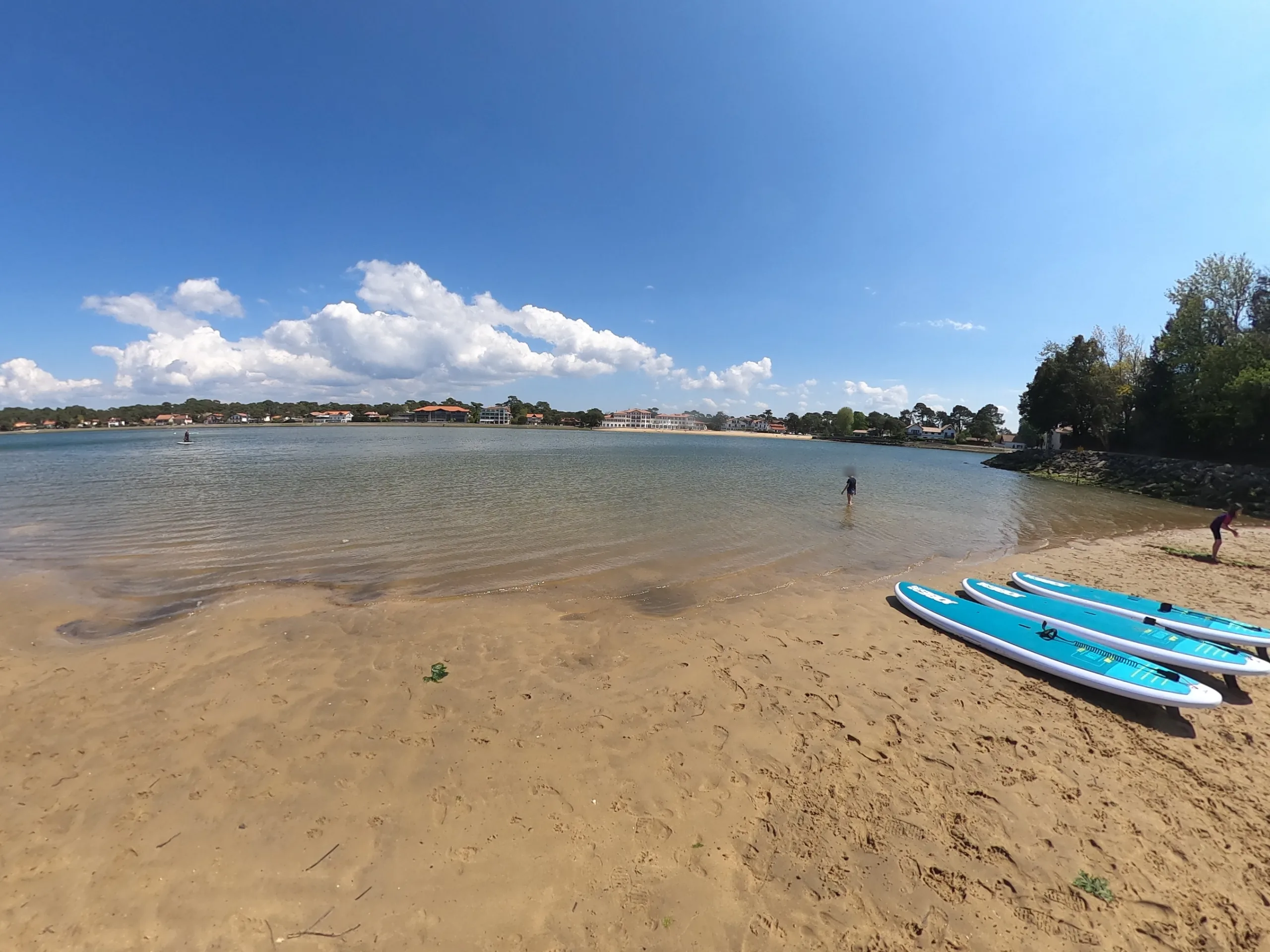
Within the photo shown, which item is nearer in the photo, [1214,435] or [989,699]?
[989,699]

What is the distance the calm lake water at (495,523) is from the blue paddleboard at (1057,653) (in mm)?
2642

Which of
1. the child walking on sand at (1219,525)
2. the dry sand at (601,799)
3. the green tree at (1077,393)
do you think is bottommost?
the dry sand at (601,799)

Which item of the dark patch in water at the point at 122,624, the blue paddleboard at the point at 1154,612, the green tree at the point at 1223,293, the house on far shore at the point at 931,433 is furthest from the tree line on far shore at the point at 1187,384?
the house on far shore at the point at 931,433

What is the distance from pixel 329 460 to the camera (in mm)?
39000

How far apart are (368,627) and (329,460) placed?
3762cm

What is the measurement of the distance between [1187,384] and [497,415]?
17713 centimetres

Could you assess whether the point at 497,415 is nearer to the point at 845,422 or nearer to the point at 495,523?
the point at 845,422

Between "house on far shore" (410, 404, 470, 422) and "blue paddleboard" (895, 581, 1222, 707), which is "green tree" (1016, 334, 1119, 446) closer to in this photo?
"blue paddleboard" (895, 581, 1222, 707)

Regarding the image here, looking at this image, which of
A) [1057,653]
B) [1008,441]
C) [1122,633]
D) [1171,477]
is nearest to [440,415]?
[1171,477]

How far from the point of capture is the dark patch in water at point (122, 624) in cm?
783

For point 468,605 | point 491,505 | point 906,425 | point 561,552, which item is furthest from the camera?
point 906,425

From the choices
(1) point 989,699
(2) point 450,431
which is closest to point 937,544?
(1) point 989,699

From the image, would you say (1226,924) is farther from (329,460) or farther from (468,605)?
(329,460)

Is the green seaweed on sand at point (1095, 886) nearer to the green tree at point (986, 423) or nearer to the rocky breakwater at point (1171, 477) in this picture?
the rocky breakwater at point (1171, 477)
